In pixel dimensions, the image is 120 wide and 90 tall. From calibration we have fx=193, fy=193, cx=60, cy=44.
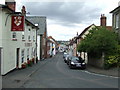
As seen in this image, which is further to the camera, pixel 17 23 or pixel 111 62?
pixel 111 62

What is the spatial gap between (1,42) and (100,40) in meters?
9.76

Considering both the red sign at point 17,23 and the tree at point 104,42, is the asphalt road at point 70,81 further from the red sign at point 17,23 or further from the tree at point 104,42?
the tree at point 104,42

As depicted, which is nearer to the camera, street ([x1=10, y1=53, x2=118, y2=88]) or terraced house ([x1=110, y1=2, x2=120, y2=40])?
street ([x1=10, y1=53, x2=118, y2=88])

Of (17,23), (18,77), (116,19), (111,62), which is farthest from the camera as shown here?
(116,19)

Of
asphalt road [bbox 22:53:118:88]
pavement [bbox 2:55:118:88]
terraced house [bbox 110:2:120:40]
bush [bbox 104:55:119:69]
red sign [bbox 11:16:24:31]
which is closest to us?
asphalt road [bbox 22:53:118:88]

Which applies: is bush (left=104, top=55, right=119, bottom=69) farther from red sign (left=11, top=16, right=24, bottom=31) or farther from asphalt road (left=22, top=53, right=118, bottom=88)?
red sign (left=11, top=16, right=24, bottom=31)

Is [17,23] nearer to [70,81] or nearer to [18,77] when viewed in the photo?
[18,77]

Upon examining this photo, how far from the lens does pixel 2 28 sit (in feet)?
48.0

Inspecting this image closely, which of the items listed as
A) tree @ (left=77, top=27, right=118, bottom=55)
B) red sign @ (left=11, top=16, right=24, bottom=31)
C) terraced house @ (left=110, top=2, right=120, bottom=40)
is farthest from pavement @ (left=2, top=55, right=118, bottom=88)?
terraced house @ (left=110, top=2, right=120, bottom=40)

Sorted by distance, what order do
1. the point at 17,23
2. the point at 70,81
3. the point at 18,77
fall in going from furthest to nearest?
the point at 17,23
the point at 18,77
the point at 70,81

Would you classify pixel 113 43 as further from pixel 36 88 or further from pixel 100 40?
pixel 36 88

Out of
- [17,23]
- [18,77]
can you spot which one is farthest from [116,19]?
[18,77]

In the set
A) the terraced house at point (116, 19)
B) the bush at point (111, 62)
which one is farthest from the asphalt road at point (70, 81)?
the terraced house at point (116, 19)

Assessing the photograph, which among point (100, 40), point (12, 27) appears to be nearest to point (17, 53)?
point (12, 27)
